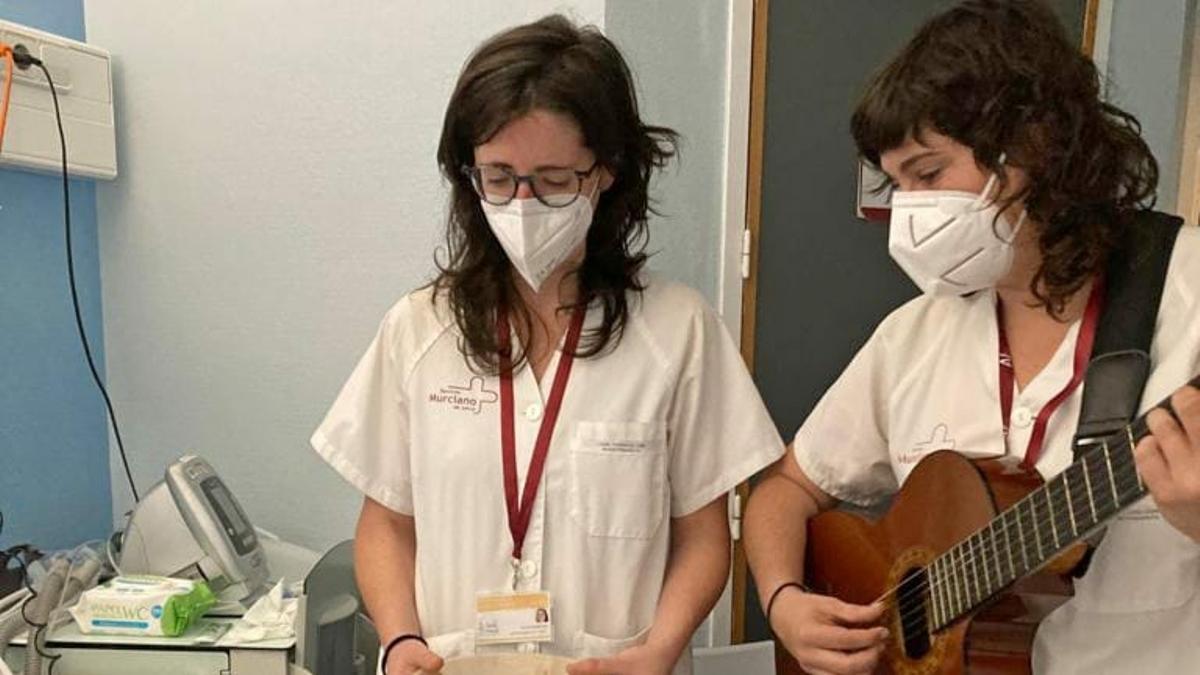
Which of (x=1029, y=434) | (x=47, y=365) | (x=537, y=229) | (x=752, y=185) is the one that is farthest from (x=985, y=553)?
(x=47, y=365)

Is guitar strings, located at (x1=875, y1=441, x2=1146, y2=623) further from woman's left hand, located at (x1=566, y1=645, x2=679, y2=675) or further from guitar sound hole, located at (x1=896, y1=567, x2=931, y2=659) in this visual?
woman's left hand, located at (x1=566, y1=645, x2=679, y2=675)

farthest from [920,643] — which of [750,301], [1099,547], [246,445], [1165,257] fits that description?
[246,445]

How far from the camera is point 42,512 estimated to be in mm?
2049

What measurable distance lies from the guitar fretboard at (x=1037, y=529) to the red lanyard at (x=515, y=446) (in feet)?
1.66

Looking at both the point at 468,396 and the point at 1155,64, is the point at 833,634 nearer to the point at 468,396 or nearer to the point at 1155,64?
the point at 468,396

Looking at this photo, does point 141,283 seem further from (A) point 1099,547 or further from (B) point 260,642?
(A) point 1099,547

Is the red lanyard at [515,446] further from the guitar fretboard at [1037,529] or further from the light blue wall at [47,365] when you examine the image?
the light blue wall at [47,365]

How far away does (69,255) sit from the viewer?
209 cm

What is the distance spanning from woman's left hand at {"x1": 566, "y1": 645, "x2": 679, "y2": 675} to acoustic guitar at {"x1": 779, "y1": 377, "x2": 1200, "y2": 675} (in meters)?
0.29

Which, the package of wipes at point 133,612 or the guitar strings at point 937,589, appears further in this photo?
the package of wipes at point 133,612

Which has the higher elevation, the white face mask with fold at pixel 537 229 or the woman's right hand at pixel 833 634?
the white face mask with fold at pixel 537 229

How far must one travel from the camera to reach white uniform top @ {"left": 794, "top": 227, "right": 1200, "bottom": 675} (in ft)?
2.93

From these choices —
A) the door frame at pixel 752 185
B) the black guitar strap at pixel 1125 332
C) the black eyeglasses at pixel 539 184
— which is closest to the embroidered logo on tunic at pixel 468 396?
the black eyeglasses at pixel 539 184

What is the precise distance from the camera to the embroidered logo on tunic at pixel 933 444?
1071 millimetres
